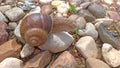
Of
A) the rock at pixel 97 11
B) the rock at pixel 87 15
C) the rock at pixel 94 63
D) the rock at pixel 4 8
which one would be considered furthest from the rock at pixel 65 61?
the rock at pixel 4 8

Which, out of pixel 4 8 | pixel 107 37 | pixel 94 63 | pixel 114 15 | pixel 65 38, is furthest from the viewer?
pixel 114 15

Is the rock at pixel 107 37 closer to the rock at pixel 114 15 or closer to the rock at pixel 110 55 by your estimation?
the rock at pixel 110 55

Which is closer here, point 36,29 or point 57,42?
point 36,29

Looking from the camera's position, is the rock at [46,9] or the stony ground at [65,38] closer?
the stony ground at [65,38]

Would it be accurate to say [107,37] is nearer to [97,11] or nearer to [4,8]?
[97,11]

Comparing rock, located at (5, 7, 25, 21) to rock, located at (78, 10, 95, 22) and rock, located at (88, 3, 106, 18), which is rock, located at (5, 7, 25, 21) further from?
rock, located at (88, 3, 106, 18)

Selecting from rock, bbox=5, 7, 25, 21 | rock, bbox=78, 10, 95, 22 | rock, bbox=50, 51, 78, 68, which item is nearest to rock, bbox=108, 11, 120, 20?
rock, bbox=78, 10, 95, 22

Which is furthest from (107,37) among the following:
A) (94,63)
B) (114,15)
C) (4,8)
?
(4,8)
